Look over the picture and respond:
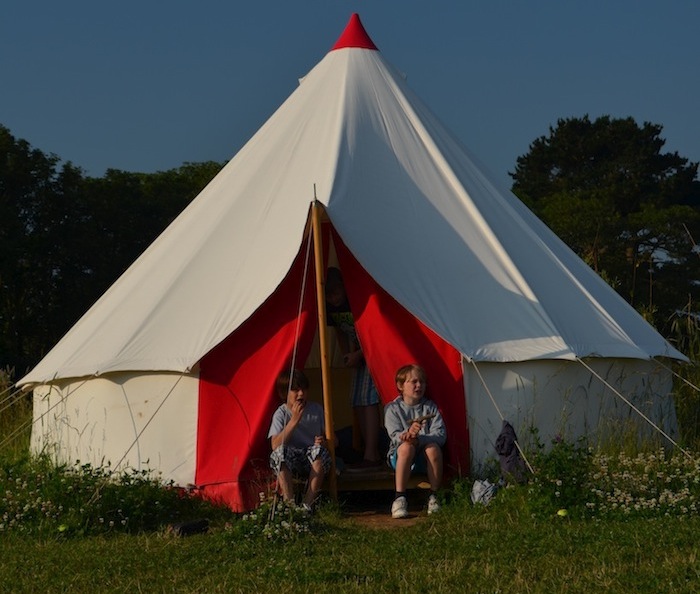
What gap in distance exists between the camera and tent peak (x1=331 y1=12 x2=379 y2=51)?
1023 cm

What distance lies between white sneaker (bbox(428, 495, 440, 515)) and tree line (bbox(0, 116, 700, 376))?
15.9 m

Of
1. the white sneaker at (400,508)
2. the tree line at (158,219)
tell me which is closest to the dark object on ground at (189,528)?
the white sneaker at (400,508)

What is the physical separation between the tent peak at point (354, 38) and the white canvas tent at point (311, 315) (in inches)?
34.0

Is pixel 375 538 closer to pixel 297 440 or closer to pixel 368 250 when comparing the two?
pixel 297 440

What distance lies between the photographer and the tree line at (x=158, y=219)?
28000mm

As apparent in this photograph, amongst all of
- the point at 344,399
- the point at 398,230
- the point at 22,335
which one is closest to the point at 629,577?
the point at 398,230

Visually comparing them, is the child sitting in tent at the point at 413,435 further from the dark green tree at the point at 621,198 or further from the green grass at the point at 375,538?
the dark green tree at the point at 621,198

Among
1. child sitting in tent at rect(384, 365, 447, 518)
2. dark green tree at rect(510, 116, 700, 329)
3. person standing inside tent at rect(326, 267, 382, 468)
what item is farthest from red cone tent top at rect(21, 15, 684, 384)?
dark green tree at rect(510, 116, 700, 329)

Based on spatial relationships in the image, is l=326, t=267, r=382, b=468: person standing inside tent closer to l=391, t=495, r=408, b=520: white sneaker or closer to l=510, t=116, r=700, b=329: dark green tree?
l=391, t=495, r=408, b=520: white sneaker

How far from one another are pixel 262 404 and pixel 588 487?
2.16 metres

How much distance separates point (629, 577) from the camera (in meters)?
5.29

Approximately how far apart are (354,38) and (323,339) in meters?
3.39

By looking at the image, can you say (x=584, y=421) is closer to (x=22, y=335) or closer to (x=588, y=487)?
(x=588, y=487)

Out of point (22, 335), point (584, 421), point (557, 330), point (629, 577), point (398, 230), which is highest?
point (22, 335)
